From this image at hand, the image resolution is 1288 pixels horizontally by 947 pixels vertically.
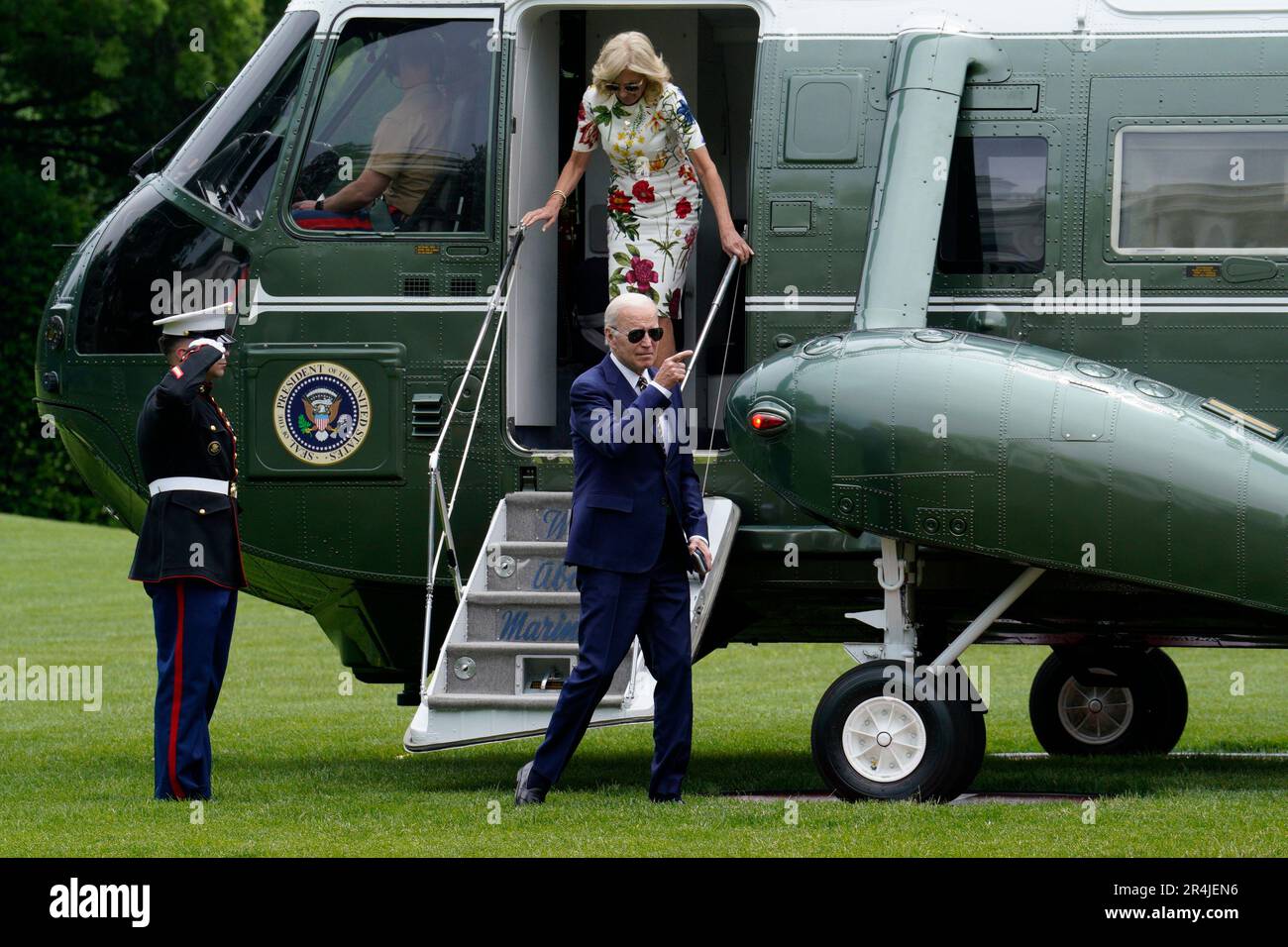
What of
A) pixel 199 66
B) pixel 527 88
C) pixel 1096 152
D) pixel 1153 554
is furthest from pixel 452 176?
pixel 199 66

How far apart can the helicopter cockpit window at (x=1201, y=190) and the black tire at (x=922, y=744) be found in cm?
219

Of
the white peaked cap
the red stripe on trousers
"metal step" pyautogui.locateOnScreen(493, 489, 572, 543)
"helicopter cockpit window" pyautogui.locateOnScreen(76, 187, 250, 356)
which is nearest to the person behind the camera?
the red stripe on trousers

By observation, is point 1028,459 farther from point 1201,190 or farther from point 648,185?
point 648,185

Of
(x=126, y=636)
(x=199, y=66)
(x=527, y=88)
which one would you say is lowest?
(x=126, y=636)

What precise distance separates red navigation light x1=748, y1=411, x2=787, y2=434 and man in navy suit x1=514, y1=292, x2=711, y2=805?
0.34 metres

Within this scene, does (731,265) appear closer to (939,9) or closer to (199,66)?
(939,9)

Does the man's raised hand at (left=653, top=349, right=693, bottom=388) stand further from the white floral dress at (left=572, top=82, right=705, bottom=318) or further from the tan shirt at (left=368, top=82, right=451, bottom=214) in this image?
the tan shirt at (left=368, top=82, right=451, bottom=214)

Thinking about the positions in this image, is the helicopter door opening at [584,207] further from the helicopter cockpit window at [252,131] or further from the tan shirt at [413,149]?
the helicopter cockpit window at [252,131]

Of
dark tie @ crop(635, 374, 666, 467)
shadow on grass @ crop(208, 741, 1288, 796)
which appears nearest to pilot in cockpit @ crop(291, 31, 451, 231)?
dark tie @ crop(635, 374, 666, 467)

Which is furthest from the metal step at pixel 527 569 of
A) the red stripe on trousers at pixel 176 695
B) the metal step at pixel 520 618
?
the red stripe on trousers at pixel 176 695

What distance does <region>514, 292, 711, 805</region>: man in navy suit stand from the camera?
7664 millimetres

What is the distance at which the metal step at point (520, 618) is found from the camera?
332 inches

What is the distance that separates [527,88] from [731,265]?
1321 mm

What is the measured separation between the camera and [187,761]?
8.22m
